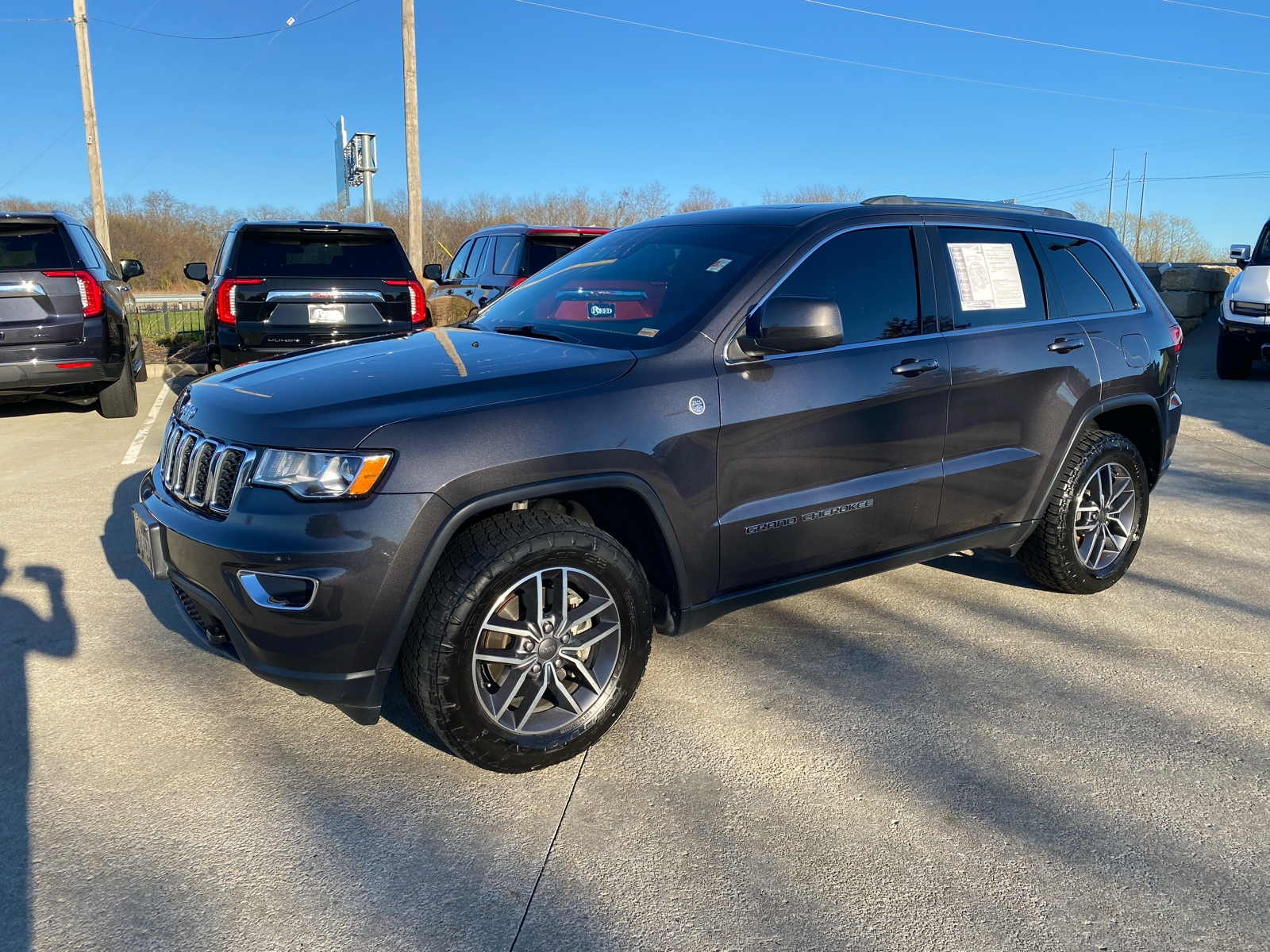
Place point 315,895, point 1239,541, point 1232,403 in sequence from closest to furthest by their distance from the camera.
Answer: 1. point 315,895
2. point 1239,541
3. point 1232,403

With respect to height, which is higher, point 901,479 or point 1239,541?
point 901,479

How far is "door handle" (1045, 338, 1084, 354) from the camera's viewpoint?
4.22m

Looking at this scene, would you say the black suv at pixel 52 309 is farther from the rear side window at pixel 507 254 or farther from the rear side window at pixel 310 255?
the rear side window at pixel 507 254

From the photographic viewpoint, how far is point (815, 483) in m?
3.49

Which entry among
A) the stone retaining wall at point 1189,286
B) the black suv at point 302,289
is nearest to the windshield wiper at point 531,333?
the black suv at point 302,289

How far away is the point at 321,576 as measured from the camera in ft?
8.68

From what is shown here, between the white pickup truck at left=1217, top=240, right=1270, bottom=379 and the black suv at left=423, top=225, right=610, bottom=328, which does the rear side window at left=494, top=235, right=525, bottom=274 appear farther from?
the white pickup truck at left=1217, top=240, right=1270, bottom=379

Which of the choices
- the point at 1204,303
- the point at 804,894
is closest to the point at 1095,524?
the point at 804,894

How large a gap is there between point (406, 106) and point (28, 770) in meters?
15.2

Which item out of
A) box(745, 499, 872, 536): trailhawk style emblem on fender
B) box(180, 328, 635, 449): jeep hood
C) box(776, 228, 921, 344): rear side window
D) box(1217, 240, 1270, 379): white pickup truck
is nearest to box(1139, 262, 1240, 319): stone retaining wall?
box(1217, 240, 1270, 379): white pickup truck

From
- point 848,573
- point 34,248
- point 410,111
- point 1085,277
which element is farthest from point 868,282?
point 410,111

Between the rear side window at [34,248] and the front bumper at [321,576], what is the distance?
628 cm

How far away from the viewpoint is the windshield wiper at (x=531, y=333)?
3.54 meters

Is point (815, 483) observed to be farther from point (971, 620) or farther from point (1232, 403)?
point (1232, 403)
